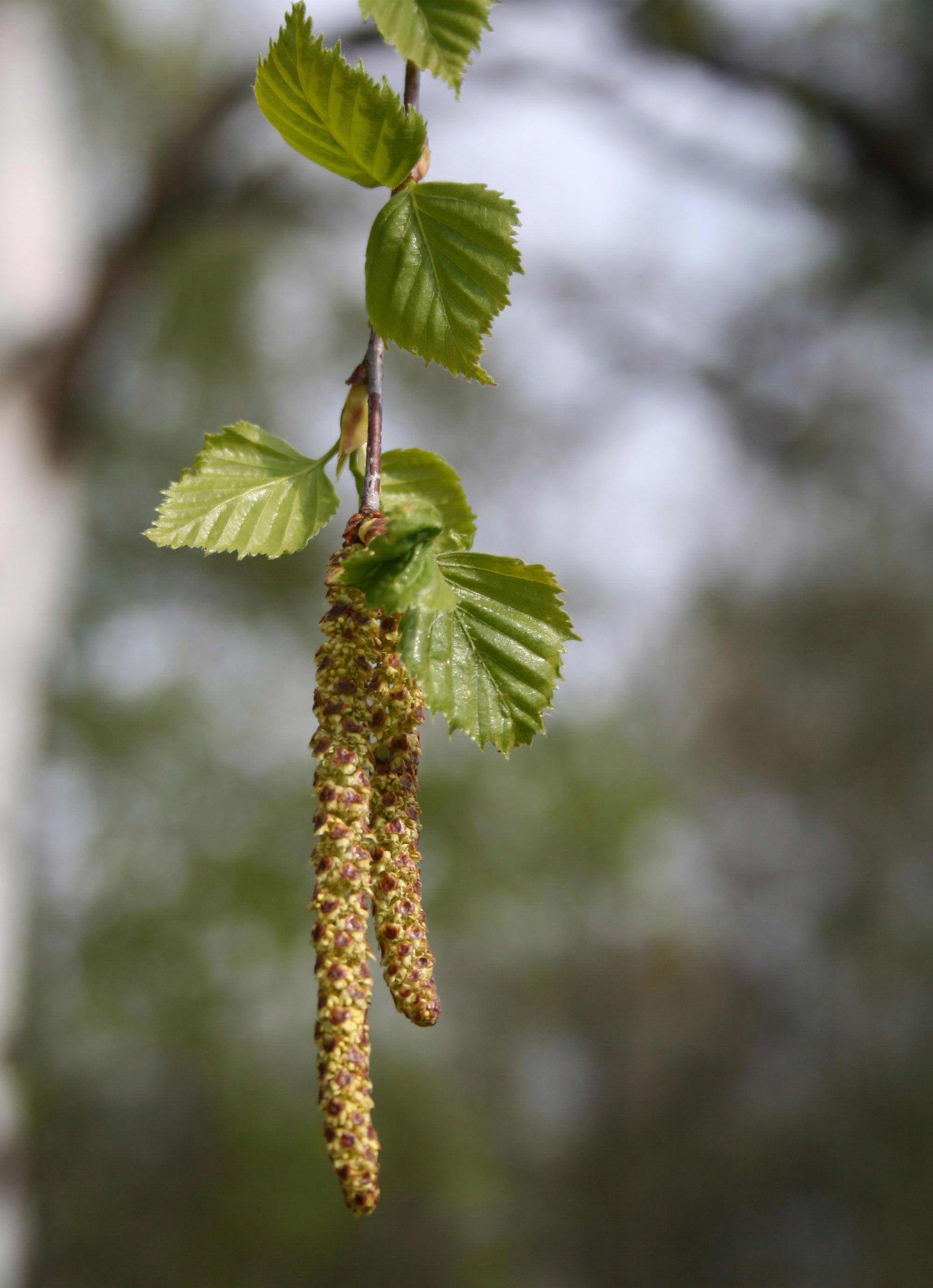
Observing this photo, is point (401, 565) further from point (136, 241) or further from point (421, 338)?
point (136, 241)

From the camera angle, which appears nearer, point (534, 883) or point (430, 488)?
point (430, 488)

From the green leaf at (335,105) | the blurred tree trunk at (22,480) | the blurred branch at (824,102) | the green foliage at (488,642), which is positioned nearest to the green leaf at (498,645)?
the green foliage at (488,642)

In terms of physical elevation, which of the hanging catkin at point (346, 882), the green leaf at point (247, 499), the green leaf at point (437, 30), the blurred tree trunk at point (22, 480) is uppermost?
the blurred tree trunk at point (22, 480)

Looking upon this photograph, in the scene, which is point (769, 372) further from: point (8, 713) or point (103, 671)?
point (8, 713)

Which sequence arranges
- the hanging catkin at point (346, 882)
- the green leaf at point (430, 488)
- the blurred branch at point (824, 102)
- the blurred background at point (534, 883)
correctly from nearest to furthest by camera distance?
1. the hanging catkin at point (346, 882)
2. the green leaf at point (430, 488)
3. the blurred branch at point (824, 102)
4. the blurred background at point (534, 883)

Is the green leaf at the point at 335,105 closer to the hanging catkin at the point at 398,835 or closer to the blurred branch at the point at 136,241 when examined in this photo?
the hanging catkin at the point at 398,835

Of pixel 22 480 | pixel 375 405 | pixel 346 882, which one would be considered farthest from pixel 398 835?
pixel 22 480

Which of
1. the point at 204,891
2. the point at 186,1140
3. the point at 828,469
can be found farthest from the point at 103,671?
the point at 828,469
